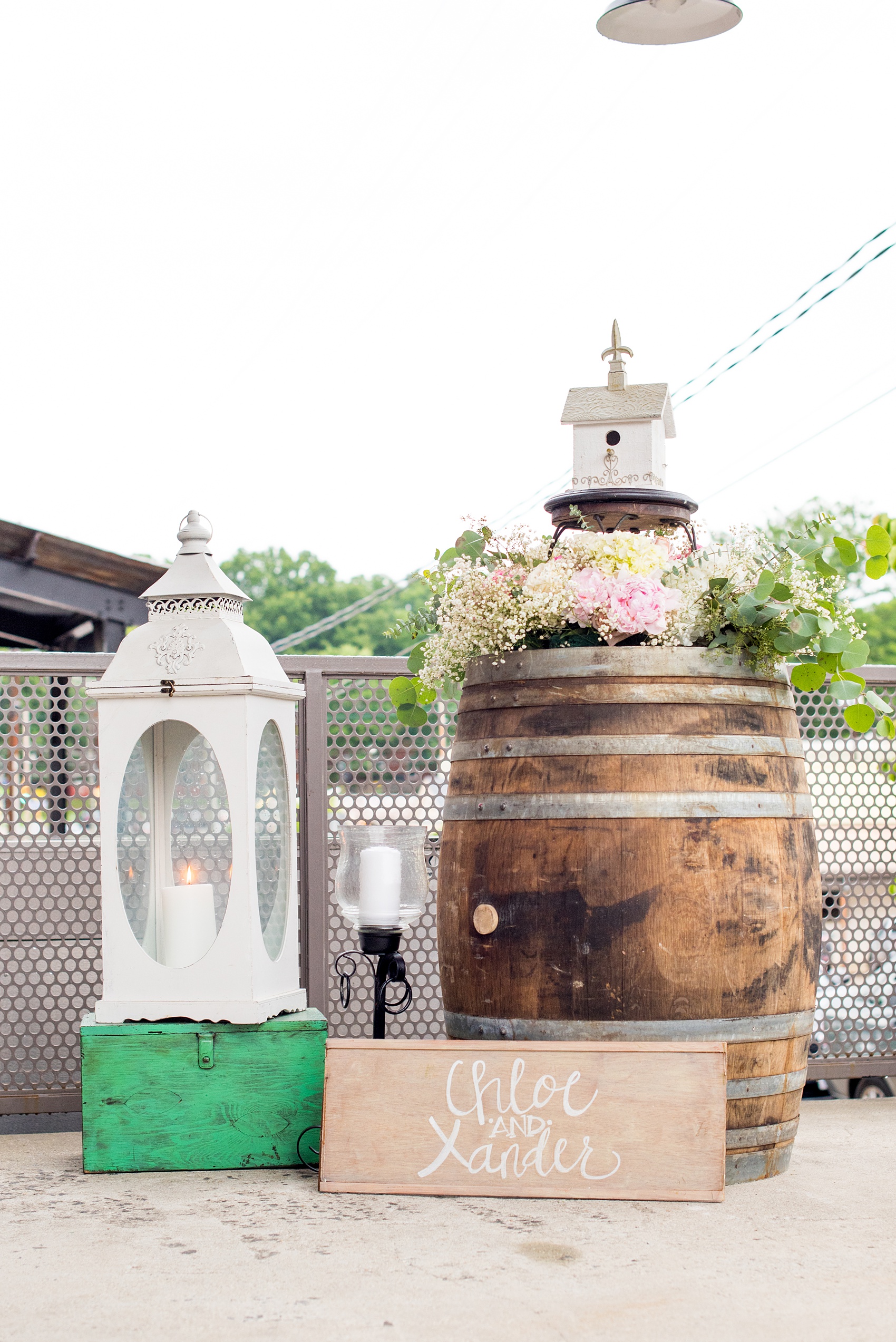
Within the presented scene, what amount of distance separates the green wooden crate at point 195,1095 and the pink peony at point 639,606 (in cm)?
116

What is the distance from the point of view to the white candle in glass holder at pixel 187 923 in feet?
9.41

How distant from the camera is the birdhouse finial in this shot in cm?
358

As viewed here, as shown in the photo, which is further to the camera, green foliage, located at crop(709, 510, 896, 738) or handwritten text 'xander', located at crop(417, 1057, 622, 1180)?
green foliage, located at crop(709, 510, 896, 738)

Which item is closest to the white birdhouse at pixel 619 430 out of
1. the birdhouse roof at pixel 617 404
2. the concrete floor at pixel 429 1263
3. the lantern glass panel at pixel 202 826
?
the birdhouse roof at pixel 617 404

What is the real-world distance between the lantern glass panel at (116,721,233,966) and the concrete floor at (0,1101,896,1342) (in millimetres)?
538

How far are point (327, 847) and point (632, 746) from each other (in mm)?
1413

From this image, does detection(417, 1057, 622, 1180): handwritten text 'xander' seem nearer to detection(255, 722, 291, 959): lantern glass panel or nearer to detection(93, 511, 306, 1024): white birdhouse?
detection(93, 511, 306, 1024): white birdhouse

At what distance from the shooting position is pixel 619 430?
358 cm

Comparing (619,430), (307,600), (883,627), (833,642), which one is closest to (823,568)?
(833,642)

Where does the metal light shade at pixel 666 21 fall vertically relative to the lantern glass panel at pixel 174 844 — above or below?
above

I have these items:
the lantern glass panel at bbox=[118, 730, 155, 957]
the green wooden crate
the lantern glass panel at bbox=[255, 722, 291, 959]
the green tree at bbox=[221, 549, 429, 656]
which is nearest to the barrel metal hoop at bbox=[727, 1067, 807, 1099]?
the green wooden crate

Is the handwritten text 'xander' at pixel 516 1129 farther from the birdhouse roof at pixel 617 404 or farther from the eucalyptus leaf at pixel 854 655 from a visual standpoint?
the birdhouse roof at pixel 617 404

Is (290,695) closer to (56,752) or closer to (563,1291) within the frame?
(56,752)

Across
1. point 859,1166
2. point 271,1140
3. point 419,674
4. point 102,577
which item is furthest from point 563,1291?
point 102,577
